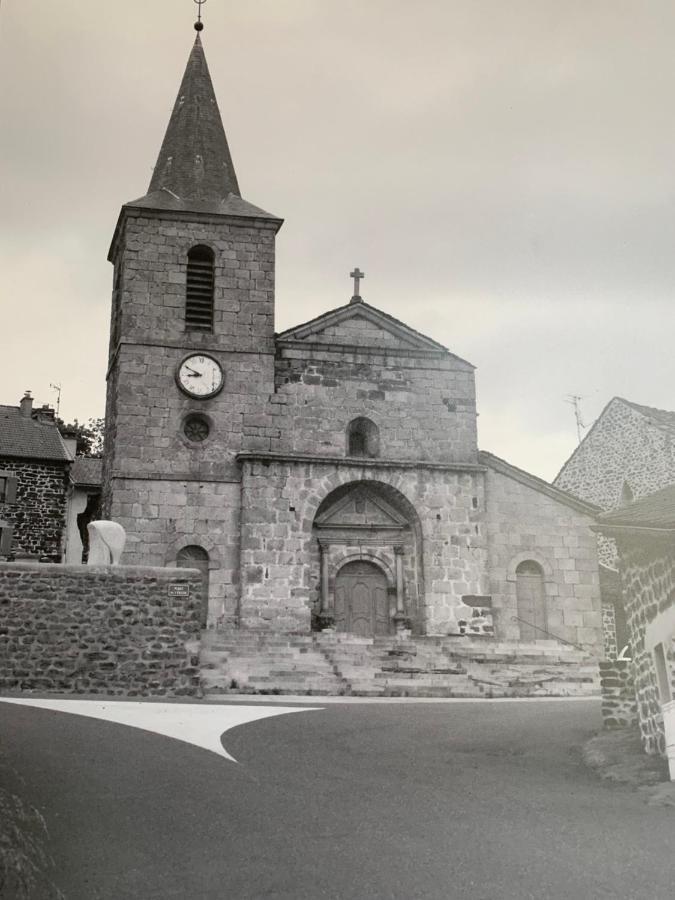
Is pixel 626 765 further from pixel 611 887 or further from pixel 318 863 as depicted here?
pixel 318 863

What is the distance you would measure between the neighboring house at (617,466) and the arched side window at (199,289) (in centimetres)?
1202

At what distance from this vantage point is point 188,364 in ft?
69.2

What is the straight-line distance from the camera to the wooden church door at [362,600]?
20.8 m

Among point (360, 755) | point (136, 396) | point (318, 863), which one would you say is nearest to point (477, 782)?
point (360, 755)

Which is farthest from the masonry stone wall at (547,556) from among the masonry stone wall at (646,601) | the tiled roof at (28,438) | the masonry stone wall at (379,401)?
the tiled roof at (28,438)

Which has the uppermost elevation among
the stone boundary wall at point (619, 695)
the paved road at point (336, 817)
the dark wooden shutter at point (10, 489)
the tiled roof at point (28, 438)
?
the tiled roof at point (28, 438)

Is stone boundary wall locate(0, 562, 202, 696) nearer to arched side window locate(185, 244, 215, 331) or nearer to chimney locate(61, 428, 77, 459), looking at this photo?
arched side window locate(185, 244, 215, 331)

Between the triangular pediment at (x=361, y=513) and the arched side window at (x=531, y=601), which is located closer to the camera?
the arched side window at (x=531, y=601)

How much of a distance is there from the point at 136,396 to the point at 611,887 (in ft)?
55.3

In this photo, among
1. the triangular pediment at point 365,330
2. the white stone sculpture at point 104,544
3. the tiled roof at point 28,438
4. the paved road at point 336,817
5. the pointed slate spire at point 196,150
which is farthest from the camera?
the tiled roof at point 28,438

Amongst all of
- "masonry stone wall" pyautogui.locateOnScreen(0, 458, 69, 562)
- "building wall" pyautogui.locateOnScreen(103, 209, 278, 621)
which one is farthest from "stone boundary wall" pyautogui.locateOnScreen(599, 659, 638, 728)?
"masonry stone wall" pyautogui.locateOnScreen(0, 458, 69, 562)

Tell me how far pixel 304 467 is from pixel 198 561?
9.87ft

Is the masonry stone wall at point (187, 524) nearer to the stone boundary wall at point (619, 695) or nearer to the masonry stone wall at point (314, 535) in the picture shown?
the masonry stone wall at point (314, 535)

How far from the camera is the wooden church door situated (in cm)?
2083
